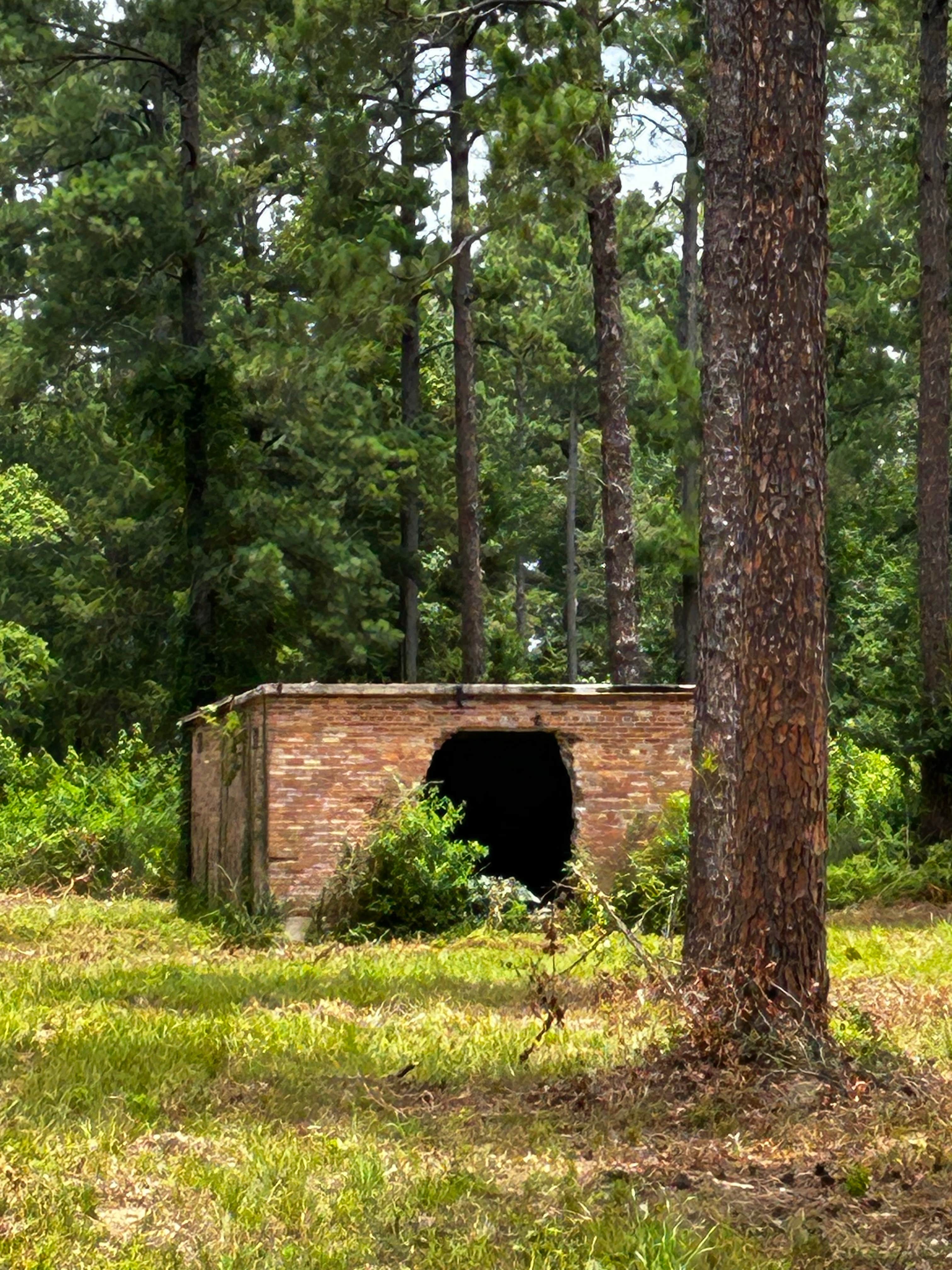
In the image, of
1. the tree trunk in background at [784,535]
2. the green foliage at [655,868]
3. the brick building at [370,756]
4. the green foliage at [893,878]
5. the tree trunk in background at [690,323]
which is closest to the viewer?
the tree trunk in background at [784,535]

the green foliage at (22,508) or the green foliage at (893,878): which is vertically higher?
the green foliage at (22,508)

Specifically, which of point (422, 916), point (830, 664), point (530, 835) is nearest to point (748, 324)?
point (422, 916)

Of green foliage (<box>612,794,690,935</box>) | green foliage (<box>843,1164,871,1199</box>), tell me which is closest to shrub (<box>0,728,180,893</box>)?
green foliage (<box>612,794,690,935</box>)

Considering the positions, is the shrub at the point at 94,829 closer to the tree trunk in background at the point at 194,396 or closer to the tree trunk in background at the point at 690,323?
the tree trunk in background at the point at 194,396

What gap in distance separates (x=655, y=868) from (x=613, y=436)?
24.0ft

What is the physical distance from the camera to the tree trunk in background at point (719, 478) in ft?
32.1

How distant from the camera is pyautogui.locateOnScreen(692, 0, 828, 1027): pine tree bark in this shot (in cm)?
932

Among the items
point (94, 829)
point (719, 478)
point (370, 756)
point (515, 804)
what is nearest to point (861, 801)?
point (515, 804)

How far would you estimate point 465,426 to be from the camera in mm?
30281

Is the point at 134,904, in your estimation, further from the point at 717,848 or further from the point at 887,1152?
the point at 887,1152

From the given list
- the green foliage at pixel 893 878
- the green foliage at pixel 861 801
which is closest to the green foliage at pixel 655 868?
the green foliage at pixel 893 878

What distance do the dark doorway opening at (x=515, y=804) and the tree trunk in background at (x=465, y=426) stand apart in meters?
3.86

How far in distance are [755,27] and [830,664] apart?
97.6 ft

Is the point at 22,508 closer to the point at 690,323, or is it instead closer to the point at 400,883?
the point at 690,323
